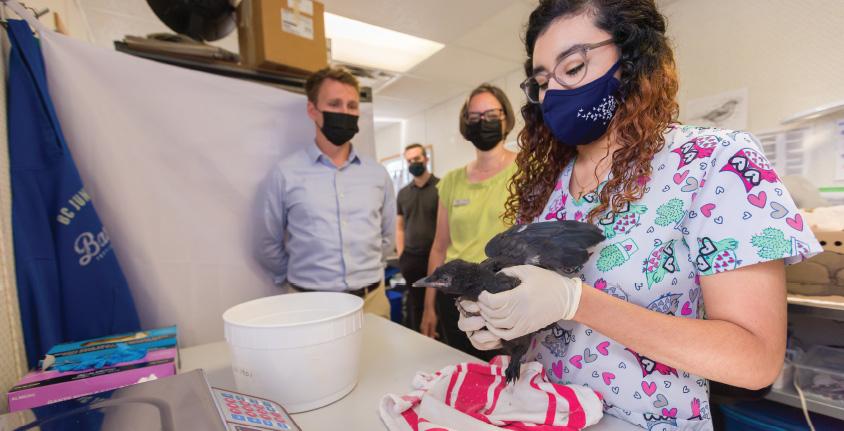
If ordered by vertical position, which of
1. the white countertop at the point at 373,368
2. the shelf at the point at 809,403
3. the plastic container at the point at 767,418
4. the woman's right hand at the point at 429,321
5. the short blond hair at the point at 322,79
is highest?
the short blond hair at the point at 322,79

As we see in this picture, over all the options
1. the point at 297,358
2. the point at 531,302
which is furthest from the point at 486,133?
the point at 297,358

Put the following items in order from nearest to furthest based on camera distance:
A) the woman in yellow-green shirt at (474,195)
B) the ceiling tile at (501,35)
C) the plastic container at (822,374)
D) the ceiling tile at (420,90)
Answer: the plastic container at (822,374) → the woman in yellow-green shirt at (474,195) → the ceiling tile at (501,35) → the ceiling tile at (420,90)

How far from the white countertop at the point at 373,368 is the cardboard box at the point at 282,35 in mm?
1158

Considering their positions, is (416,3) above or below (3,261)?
above

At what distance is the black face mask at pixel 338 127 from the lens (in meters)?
1.50

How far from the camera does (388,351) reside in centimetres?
102

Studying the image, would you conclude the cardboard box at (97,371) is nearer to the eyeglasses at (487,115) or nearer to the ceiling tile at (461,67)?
the eyeglasses at (487,115)

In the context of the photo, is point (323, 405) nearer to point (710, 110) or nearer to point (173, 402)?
point (173, 402)

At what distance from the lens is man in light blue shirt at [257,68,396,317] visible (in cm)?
146

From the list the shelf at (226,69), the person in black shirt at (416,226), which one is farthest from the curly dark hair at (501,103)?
the person in black shirt at (416,226)

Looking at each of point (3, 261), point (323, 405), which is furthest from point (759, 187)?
point (3, 261)

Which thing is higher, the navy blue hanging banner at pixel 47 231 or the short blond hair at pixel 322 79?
the short blond hair at pixel 322 79

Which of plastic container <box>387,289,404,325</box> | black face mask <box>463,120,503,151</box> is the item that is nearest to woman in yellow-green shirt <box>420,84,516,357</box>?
black face mask <box>463,120,503,151</box>

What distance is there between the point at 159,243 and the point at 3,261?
46cm
